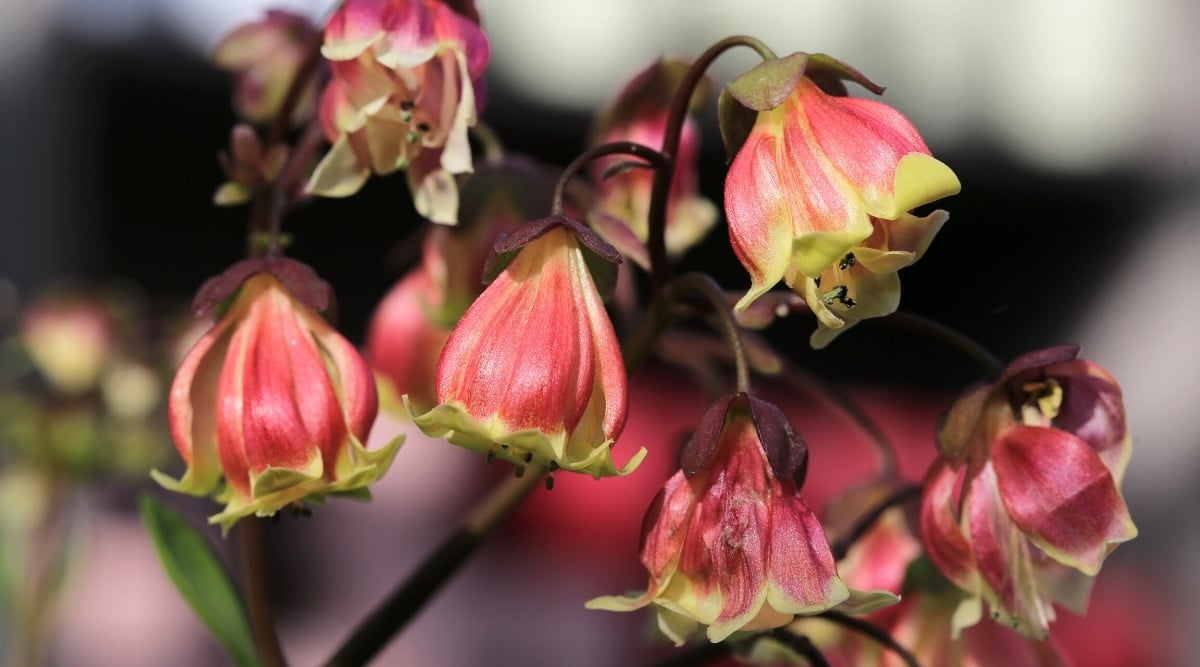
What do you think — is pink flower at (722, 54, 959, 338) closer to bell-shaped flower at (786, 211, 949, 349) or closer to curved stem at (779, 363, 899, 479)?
bell-shaped flower at (786, 211, 949, 349)

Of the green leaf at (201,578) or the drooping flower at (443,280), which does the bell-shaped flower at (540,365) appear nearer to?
Result: the drooping flower at (443,280)

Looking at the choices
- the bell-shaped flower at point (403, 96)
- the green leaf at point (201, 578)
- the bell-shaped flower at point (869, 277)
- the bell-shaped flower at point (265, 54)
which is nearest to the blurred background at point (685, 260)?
Answer: the bell-shaped flower at point (265, 54)

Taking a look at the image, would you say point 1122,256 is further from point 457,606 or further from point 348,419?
point 348,419

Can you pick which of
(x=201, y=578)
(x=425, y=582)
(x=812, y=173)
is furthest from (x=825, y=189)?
(x=201, y=578)

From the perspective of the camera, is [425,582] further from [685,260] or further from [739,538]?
[685,260]

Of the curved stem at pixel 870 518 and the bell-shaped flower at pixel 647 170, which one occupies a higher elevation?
the bell-shaped flower at pixel 647 170

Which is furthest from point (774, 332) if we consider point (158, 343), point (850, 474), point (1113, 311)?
point (158, 343)
